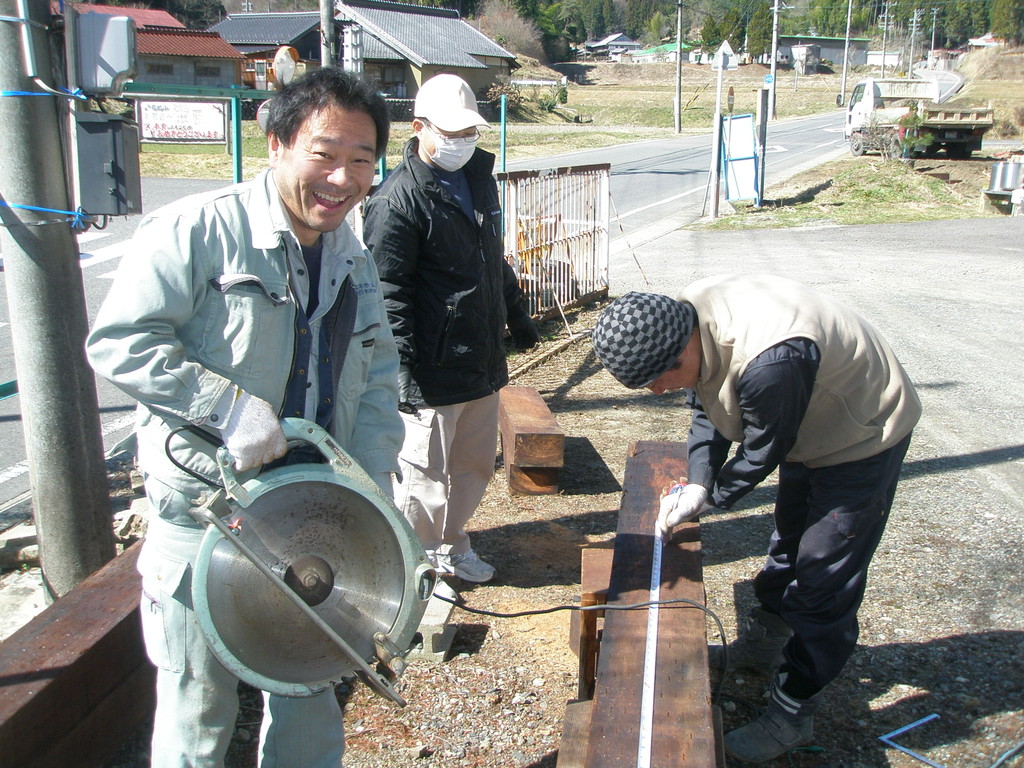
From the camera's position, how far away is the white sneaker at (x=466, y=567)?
12.9 feet

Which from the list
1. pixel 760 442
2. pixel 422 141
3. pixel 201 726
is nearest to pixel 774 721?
pixel 760 442

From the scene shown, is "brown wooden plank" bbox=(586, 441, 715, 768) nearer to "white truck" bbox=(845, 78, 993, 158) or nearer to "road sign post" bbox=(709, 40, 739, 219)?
"road sign post" bbox=(709, 40, 739, 219)

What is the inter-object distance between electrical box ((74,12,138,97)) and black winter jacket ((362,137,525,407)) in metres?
0.99

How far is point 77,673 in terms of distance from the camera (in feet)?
8.44

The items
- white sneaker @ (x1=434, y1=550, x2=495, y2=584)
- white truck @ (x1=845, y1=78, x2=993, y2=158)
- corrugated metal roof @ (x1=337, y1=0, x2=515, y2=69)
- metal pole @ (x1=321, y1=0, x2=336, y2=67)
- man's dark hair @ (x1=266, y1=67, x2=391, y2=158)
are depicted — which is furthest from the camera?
corrugated metal roof @ (x1=337, y1=0, x2=515, y2=69)

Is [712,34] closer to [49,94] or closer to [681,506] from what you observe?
[49,94]

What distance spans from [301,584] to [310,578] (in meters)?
0.02

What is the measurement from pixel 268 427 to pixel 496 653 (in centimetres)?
188

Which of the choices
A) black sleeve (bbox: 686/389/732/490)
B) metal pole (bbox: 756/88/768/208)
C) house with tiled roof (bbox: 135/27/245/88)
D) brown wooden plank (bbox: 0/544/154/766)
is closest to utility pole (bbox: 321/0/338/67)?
brown wooden plank (bbox: 0/544/154/766)

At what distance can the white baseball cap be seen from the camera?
3.52 metres

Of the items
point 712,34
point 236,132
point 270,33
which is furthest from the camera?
point 712,34

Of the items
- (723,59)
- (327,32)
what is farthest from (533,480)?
(723,59)

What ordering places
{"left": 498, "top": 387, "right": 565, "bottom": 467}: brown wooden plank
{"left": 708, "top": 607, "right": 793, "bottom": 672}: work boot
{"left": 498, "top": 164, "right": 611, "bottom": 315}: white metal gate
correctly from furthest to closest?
{"left": 498, "top": 164, "right": 611, "bottom": 315}: white metal gate → {"left": 498, "top": 387, "right": 565, "bottom": 467}: brown wooden plank → {"left": 708, "top": 607, "right": 793, "bottom": 672}: work boot

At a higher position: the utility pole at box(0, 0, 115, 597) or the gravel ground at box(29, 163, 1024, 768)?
the utility pole at box(0, 0, 115, 597)
